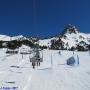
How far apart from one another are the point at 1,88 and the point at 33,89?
216 centimetres

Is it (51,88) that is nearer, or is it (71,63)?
(51,88)

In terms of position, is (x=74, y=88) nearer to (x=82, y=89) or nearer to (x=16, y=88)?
(x=82, y=89)

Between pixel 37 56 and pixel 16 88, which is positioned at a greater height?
pixel 37 56

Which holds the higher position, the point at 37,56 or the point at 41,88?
the point at 37,56

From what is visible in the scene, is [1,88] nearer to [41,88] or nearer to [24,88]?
[24,88]

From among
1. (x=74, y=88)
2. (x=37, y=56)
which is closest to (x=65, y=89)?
(x=74, y=88)

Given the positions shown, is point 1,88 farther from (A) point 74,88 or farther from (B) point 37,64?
(B) point 37,64

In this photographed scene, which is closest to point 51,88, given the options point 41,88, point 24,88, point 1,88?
point 41,88

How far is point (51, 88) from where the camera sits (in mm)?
16375

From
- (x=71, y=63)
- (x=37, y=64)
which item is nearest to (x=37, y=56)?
(x=37, y=64)

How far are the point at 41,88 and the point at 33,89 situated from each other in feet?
2.34

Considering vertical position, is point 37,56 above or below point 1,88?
above

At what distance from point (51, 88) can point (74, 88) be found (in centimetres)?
163

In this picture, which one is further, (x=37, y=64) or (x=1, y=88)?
(x=37, y=64)
